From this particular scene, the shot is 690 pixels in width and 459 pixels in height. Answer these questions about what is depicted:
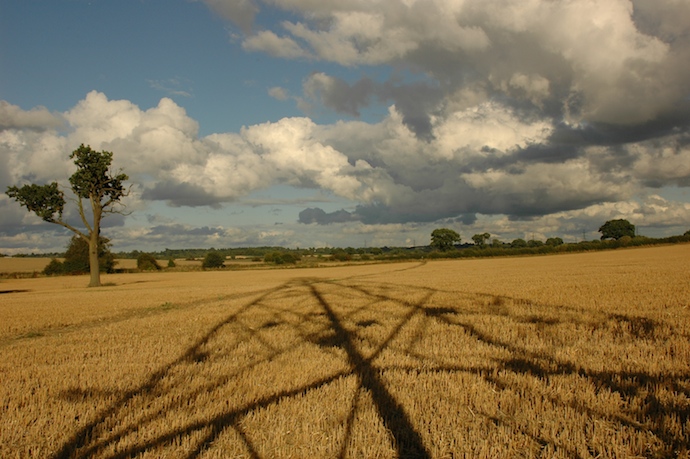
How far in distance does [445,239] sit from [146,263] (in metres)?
97.3

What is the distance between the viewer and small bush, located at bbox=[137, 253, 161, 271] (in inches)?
3772

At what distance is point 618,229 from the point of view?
14925 cm

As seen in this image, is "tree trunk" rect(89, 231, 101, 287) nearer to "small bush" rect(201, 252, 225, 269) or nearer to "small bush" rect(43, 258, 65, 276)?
"small bush" rect(43, 258, 65, 276)

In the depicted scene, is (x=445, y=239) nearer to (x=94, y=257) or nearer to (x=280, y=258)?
(x=280, y=258)

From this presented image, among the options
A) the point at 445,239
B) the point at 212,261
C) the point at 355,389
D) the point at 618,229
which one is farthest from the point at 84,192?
the point at 618,229

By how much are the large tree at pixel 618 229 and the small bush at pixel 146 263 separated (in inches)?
5735

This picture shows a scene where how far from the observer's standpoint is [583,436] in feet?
15.0

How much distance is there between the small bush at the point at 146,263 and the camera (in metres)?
95.8

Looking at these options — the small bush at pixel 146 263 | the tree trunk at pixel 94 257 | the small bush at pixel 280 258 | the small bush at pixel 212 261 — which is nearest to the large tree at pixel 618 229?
the small bush at pixel 280 258

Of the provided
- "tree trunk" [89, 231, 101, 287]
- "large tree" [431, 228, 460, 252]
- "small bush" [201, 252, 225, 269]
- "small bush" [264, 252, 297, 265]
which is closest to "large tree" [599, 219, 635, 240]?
"large tree" [431, 228, 460, 252]

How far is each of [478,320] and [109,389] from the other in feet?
30.3

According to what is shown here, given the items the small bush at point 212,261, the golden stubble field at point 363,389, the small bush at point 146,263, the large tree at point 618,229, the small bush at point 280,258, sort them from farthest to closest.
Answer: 1. the large tree at point 618,229
2. the small bush at point 280,258
3. the small bush at point 212,261
4. the small bush at point 146,263
5. the golden stubble field at point 363,389

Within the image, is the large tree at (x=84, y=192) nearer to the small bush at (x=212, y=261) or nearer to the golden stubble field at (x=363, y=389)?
the golden stubble field at (x=363, y=389)

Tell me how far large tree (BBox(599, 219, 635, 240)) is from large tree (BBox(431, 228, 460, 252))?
2114 inches
